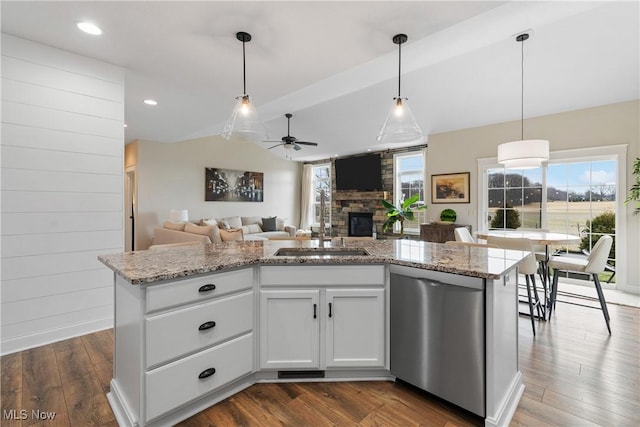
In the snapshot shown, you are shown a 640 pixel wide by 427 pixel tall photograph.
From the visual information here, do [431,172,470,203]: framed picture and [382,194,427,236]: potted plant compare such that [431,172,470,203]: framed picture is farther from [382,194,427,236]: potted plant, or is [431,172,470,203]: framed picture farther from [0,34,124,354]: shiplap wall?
[0,34,124,354]: shiplap wall

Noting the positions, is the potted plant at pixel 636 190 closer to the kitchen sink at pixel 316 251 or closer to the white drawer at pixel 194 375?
the kitchen sink at pixel 316 251

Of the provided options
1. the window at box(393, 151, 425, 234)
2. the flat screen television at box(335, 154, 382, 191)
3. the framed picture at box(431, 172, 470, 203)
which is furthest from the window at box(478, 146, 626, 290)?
the flat screen television at box(335, 154, 382, 191)

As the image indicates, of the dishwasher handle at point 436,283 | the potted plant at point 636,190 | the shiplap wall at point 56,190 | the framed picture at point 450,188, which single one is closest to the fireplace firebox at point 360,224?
the framed picture at point 450,188

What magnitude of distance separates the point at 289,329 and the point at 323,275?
42 centimetres

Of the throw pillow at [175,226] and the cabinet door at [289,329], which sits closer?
the cabinet door at [289,329]

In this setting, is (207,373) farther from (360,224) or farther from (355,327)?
(360,224)

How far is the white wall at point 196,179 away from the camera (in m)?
6.61

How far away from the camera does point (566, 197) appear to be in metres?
4.62

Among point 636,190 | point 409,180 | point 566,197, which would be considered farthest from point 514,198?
point 409,180

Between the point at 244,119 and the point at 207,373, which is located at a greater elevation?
the point at 244,119

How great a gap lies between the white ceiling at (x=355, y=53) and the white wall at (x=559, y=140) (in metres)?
0.17

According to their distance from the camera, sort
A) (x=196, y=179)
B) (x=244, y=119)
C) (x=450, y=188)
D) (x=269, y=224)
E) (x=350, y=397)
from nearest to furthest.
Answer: (x=350, y=397) → (x=244, y=119) → (x=450, y=188) → (x=196, y=179) → (x=269, y=224)

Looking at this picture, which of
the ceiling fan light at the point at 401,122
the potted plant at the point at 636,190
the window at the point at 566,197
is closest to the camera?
the ceiling fan light at the point at 401,122

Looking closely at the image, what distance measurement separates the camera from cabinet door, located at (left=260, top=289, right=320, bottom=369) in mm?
1977
